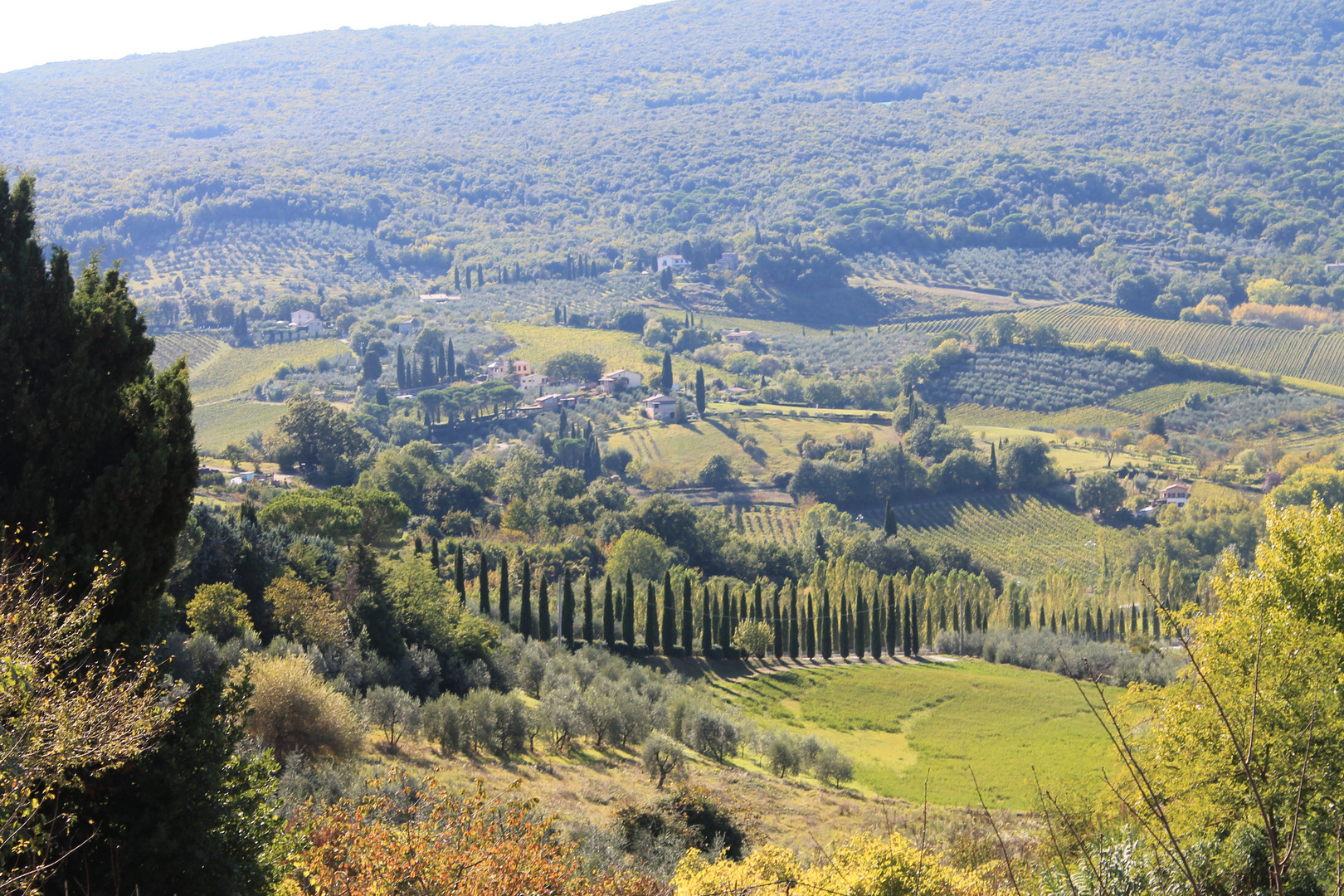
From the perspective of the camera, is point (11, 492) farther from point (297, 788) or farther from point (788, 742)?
point (788, 742)

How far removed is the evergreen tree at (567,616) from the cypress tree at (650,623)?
3.53 metres

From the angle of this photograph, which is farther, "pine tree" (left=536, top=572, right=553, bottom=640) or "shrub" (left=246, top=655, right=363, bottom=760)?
"pine tree" (left=536, top=572, right=553, bottom=640)

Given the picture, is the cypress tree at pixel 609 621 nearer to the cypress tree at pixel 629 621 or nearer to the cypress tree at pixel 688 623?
the cypress tree at pixel 629 621

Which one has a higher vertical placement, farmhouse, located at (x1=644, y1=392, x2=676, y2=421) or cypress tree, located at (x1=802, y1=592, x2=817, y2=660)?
cypress tree, located at (x1=802, y1=592, x2=817, y2=660)

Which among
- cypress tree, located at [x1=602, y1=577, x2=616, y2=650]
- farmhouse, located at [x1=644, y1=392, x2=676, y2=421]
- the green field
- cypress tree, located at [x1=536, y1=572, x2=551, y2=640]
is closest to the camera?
the green field

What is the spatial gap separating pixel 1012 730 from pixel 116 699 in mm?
40254

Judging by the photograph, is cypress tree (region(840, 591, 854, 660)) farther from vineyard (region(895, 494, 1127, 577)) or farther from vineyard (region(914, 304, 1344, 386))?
vineyard (region(914, 304, 1344, 386))

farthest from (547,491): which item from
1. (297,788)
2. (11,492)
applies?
(11,492)

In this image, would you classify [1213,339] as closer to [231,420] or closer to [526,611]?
[231,420]

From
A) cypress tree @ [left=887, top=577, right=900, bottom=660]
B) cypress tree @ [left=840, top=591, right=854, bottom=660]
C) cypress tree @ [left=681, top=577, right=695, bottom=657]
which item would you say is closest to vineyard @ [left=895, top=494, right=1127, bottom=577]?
cypress tree @ [left=887, top=577, right=900, bottom=660]

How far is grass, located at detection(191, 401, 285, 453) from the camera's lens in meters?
114

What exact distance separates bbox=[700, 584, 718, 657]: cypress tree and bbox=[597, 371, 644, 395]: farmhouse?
88097 mm

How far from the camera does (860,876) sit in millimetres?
14328

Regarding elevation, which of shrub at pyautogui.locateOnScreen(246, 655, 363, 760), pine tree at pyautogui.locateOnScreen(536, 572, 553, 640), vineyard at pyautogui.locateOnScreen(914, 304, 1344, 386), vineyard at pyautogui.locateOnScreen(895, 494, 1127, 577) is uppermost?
shrub at pyautogui.locateOnScreen(246, 655, 363, 760)
